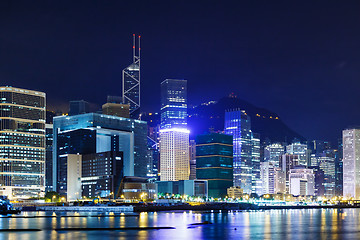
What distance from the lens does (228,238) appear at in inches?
3408

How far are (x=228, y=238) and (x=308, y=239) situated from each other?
39.5ft

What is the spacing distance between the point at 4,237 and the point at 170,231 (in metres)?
28.2

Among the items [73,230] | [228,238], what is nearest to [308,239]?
[228,238]

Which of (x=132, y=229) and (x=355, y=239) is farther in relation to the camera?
(x=132, y=229)

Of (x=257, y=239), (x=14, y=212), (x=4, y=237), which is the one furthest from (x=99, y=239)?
(x=14, y=212)

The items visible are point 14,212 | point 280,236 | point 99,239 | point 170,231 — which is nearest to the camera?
point 99,239

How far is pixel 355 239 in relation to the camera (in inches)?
3332

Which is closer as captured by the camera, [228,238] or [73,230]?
[228,238]

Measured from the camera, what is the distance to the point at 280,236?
3570 inches

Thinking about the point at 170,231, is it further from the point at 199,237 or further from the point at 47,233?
the point at 47,233

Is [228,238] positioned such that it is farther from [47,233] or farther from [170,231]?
[47,233]

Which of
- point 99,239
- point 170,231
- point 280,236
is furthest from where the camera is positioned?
point 170,231

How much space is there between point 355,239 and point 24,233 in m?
52.2

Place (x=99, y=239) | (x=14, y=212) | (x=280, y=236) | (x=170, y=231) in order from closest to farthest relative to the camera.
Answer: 1. (x=99, y=239)
2. (x=280, y=236)
3. (x=170, y=231)
4. (x=14, y=212)
